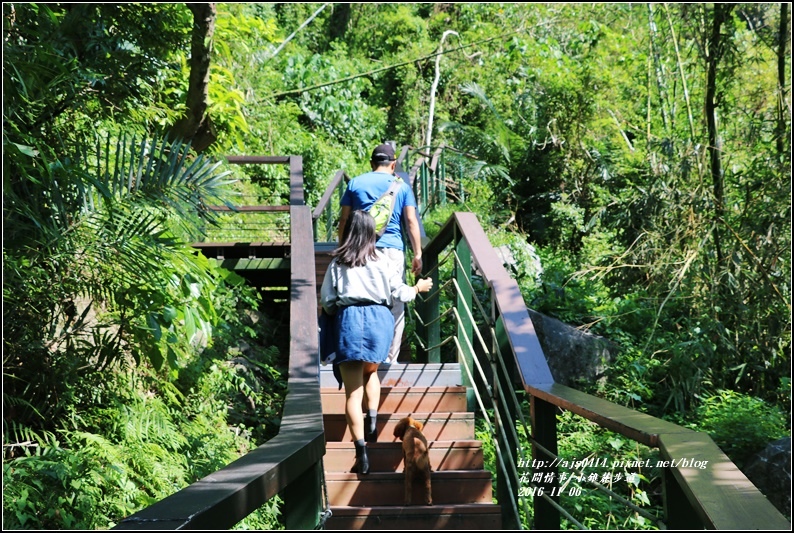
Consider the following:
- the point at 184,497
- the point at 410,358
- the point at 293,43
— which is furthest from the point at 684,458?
the point at 293,43

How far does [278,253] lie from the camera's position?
27.3ft

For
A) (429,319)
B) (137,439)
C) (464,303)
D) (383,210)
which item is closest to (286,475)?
(464,303)

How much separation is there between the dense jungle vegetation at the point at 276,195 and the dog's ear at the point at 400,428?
134 cm

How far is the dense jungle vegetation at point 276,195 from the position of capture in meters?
4.31

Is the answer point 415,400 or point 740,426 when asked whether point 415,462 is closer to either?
point 415,400

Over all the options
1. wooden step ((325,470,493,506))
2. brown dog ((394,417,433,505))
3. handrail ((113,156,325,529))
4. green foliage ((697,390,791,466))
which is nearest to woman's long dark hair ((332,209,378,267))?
handrail ((113,156,325,529))

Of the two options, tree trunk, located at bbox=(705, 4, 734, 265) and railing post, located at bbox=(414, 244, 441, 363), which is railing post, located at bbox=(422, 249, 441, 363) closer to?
railing post, located at bbox=(414, 244, 441, 363)

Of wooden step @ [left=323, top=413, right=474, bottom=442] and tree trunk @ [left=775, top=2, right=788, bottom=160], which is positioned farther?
tree trunk @ [left=775, top=2, right=788, bottom=160]

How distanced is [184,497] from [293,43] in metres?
19.7

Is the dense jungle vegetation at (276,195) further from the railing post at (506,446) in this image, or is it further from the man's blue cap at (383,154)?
the railing post at (506,446)

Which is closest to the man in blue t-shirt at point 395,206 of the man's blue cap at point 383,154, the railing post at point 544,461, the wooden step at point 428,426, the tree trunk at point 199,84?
the man's blue cap at point 383,154

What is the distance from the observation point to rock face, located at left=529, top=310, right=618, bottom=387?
28.5 ft

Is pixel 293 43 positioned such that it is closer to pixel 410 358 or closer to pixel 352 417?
pixel 410 358

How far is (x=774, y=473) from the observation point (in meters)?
6.96
